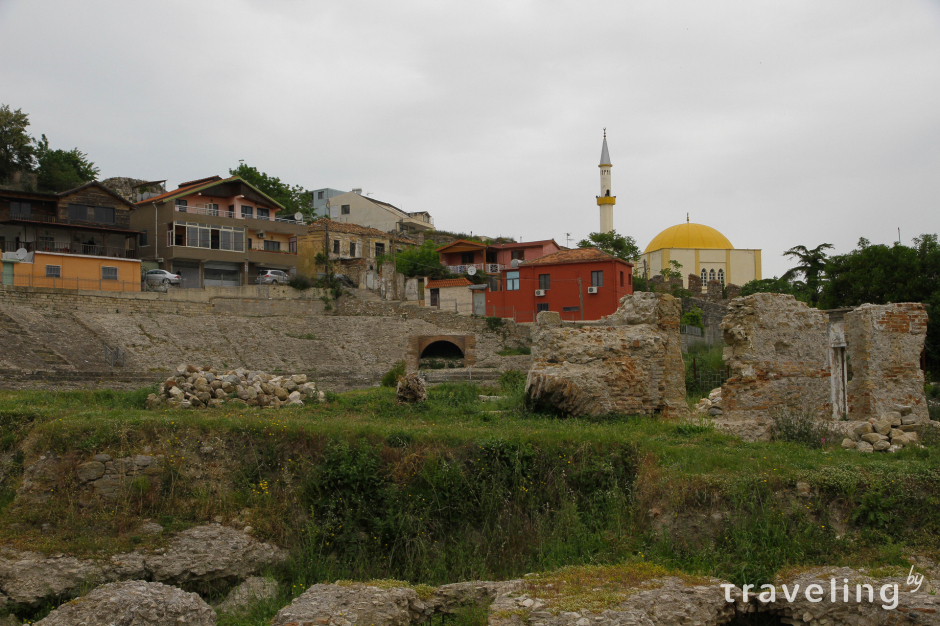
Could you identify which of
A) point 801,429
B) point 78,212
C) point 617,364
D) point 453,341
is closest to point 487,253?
point 453,341

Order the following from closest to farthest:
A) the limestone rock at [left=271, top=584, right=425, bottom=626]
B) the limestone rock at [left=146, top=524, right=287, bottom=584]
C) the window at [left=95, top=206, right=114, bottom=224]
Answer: the limestone rock at [left=271, top=584, right=425, bottom=626] → the limestone rock at [left=146, top=524, right=287, bottom=584] → the window at [left=95, top=206, right=114, bottom=224]

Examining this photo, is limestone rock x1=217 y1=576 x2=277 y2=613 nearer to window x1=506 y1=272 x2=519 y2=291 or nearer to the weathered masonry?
the weathered masonry

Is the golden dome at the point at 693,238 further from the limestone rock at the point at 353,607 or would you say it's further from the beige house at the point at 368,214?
the limestone rock at the point at 353,607

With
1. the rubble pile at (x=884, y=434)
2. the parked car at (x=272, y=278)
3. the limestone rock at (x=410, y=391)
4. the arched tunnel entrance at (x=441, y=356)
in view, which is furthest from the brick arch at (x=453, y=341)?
the rubble pile at (x=884, y=434)

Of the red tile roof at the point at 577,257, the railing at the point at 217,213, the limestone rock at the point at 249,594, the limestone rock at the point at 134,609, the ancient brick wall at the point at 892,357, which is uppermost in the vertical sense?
the railing at the point at 217,213

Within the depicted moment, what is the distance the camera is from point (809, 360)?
12.5 metres

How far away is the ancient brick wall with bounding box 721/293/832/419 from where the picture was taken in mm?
12258

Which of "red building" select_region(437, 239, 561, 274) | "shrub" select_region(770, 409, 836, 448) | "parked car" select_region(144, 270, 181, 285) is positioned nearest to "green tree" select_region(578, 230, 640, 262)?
"red building" select_region(437, 239, 561, 274)

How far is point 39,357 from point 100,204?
20.1m

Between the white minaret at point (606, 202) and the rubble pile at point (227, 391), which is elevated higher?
the white minaret at point (606, 202)

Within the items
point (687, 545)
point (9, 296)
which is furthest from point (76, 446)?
point (9, 296)

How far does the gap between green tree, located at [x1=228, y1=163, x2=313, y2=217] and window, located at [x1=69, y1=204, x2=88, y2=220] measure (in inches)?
562

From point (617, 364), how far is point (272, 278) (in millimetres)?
32827

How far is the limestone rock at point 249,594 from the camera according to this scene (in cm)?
827
